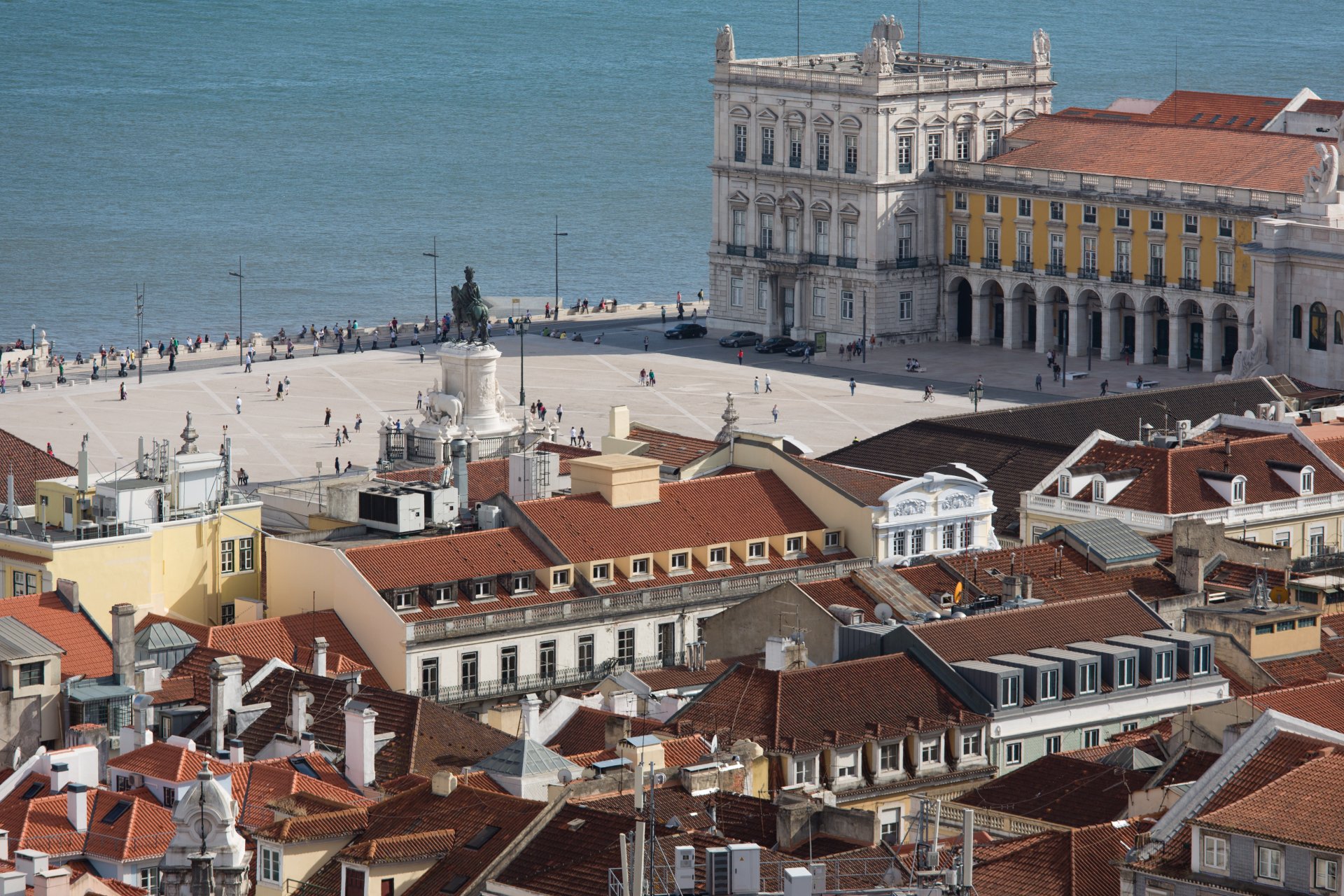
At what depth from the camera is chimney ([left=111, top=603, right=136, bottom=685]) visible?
68188 millimetres

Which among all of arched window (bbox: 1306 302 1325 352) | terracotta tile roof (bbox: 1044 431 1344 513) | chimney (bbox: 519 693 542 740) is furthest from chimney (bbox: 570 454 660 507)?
arched window (bbox: 1306 302 1325 352)

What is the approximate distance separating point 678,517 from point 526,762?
26.6m

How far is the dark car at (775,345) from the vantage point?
165 meters

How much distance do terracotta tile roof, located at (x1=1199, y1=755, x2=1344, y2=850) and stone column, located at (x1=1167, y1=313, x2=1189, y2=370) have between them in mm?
112116

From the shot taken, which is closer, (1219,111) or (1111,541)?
(1111,541)

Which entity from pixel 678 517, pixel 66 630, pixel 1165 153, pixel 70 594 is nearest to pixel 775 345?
pixel 1165 153

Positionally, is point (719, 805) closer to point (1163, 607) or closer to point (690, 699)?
point (690, 699)

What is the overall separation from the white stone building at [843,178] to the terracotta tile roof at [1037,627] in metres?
95.5

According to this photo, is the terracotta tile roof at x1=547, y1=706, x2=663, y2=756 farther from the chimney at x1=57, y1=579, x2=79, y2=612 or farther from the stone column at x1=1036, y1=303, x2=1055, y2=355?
the stone column at x1=1036, y1=303, x2=1055, y2=355

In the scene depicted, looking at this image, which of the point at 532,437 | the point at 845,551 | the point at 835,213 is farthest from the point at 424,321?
the point at 845,551

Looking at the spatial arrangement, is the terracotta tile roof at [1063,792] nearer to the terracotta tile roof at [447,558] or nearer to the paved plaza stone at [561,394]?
the terracotta tile roof at [447,558]

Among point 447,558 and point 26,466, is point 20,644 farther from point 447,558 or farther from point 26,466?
point 26,466

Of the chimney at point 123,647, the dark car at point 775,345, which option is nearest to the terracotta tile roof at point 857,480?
the chimney at point 123,647

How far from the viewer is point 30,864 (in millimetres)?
50062
